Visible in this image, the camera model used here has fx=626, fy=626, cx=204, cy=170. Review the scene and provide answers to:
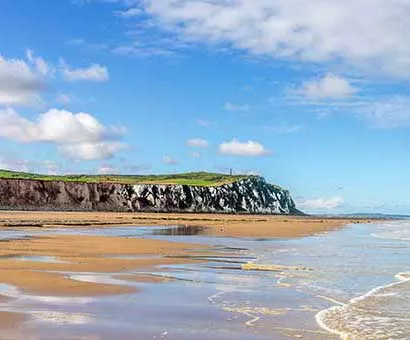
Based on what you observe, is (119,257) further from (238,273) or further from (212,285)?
(212,285)

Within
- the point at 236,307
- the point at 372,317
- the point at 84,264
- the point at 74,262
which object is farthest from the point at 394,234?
the point at 236,307

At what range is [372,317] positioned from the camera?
12.8 metres

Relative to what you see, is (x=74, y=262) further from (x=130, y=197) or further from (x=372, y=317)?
(x=130, y=197)

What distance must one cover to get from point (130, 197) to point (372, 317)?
128416 millimetres

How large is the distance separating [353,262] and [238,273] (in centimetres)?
701

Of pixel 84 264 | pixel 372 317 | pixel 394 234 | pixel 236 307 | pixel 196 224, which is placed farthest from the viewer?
pixel 196 224

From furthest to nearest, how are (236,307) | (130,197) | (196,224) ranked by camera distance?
1. (130,197)
2. (196,224)
3. (236,307)

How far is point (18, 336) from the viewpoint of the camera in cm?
970

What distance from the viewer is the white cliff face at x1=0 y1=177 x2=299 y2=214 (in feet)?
400

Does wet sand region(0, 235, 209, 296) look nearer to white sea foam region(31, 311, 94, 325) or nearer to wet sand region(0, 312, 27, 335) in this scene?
white sea foam region(31, 311, 94, 325)

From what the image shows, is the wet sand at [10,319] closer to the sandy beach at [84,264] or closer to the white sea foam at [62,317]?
the sandy beach at [84,264]

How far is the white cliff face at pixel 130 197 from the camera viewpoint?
122 metres

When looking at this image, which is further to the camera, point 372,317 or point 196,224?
point 196,224

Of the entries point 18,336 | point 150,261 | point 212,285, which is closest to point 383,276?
point 212,285
